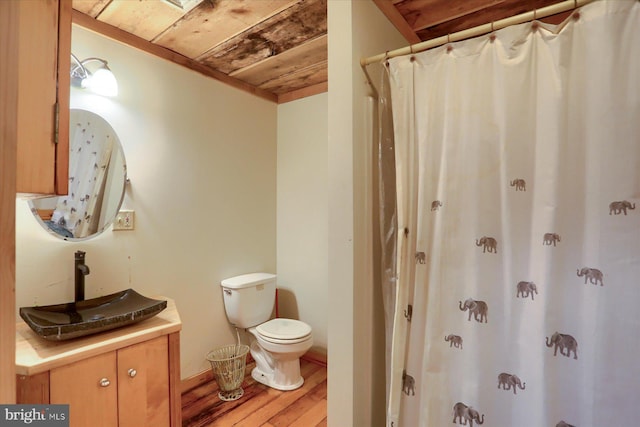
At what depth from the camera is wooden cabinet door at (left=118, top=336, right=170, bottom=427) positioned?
52.9 inches

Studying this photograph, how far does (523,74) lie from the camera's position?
1.05 meters

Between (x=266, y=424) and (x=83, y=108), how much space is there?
7.04 feet

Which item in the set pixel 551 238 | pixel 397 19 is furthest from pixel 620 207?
pixel 397 19

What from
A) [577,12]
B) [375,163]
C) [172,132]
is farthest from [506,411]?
[172,132]

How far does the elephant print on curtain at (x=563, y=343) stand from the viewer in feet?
3.12

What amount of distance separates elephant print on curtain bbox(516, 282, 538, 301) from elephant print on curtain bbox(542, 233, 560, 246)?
150 mm

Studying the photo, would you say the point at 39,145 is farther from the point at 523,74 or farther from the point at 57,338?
the point at 523,74

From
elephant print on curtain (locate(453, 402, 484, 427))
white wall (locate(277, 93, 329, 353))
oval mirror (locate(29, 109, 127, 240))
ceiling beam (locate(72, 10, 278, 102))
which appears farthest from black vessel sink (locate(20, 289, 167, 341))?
ceiling beam (locate(72, 10, 278, 102))

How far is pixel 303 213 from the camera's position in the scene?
2715mm

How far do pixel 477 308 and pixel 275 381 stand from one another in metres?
1.69

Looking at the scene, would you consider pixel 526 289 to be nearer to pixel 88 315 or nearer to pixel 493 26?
pixel 493 26

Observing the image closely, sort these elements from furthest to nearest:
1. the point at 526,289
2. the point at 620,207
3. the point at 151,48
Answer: the point at 151,48
the point at 526,289
the point at 620,207

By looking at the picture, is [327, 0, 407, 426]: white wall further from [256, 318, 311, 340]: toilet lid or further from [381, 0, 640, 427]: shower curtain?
[256, 318, 311, 340]: toilet lid

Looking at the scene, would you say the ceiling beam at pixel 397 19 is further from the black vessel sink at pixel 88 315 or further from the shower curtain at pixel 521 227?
the black vessel sink at pixel 88 315
